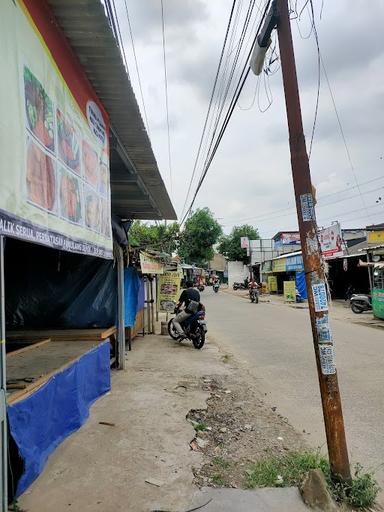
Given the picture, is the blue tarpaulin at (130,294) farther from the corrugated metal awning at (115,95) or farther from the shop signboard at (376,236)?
the shop signboard at (376,236)

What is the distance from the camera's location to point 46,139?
3.38 meters

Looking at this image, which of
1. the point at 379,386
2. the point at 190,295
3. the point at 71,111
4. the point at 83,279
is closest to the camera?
the point at 71,111

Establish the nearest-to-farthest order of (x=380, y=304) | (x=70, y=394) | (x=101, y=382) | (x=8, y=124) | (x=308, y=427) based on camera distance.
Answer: (x=8, y=124), (x=70, y=394), (x=308, y=427), (x=101, y=382), (x=380, y=304)

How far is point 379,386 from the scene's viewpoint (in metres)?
7.05

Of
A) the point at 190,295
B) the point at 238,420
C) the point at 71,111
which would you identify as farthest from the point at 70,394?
the point at 190,295

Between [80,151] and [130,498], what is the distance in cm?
309

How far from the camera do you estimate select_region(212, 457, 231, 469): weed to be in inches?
162

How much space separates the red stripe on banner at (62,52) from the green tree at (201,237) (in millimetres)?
50215

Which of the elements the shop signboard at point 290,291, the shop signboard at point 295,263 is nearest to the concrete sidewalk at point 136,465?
the shop signboard at point 290,291

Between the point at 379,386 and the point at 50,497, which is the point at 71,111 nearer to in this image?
the point at 50,497

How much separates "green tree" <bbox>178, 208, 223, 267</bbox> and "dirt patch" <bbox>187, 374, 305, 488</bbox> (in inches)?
1912

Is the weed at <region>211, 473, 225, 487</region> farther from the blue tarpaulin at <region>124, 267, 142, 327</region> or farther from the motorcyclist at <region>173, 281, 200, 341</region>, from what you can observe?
the motorcyclist at <region>173, 281, 200, 341</region>

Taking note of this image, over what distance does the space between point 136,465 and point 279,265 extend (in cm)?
→ 3442

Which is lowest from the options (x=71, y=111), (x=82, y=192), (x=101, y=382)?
(x=101, y=382)
